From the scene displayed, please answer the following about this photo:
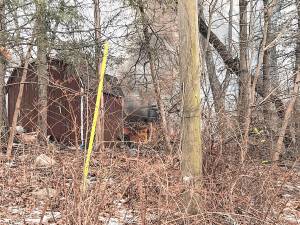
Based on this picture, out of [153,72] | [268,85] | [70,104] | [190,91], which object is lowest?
[70,104]

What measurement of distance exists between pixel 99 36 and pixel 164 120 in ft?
13.6

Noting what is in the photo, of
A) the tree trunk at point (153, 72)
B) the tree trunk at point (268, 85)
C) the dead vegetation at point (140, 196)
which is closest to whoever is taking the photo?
the dead vegetation at point (140, 196)

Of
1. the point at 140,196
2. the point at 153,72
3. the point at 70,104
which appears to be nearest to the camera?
the point at 140,196

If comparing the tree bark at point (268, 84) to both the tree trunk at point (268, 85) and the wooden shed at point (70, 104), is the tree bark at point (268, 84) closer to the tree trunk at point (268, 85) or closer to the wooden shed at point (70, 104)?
the tree trunk at point (268, 85)

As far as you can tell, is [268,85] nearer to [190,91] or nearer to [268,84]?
[268,84]

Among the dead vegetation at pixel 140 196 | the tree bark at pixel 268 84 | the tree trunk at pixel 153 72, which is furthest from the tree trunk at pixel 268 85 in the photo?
the dead vegetation at pixel 140 196

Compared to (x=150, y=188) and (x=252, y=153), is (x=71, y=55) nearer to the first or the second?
(x=252, y=153)

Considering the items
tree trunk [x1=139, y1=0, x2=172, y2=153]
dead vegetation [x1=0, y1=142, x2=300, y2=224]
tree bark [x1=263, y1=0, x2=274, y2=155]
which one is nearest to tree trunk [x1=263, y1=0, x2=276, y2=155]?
tree bark [x1=263, y1=0, x2=274, y2=155]

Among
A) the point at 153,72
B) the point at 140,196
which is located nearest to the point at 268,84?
the point at 153,72

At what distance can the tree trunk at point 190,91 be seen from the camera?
4.44m

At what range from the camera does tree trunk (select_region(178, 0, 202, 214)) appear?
4441 mm

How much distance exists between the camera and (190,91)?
4.44 metres

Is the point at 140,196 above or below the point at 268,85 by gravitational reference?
below

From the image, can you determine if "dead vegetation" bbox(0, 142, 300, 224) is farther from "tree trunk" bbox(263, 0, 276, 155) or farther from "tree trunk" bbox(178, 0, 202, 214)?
"tree trunk" bbox(263, 0, 276, 155)
